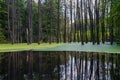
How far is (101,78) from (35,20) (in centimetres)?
5647

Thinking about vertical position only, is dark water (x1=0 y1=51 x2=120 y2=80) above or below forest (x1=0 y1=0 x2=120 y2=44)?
below

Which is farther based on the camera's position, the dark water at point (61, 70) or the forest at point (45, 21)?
the forest at point (45, 21)

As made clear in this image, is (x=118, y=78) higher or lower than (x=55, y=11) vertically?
lower

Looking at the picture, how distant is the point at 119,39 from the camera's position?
115ft

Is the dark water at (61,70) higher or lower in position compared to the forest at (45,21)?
lower

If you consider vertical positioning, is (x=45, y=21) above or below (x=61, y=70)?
above

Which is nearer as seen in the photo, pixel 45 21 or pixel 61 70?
pixel 61 70

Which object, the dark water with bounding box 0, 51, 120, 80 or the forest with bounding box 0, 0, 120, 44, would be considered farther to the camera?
the forest with bounding box 0, 0, 120, 44

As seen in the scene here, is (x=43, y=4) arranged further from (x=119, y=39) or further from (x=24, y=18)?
(x=119, y=39)

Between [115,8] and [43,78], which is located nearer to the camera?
[43,78]

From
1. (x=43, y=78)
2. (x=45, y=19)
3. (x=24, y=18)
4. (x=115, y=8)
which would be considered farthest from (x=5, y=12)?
(x=43, y=78)

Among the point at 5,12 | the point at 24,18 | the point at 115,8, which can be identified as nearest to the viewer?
the point at 115,8

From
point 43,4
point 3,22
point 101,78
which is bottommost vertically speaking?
point 101,78

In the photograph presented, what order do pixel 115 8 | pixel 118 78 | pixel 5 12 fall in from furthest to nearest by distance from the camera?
pixel 5 12, pixel 115 8, pixel 118 78
